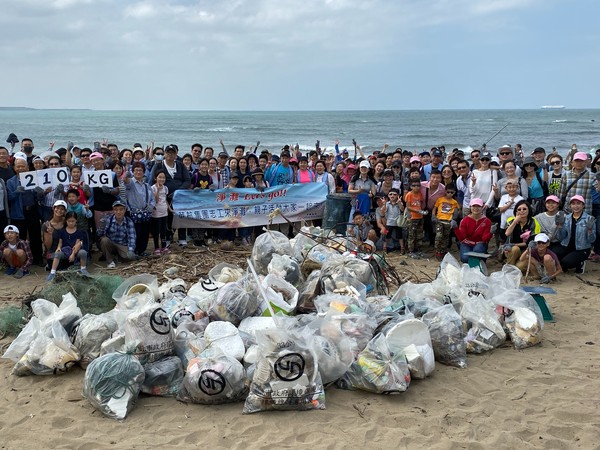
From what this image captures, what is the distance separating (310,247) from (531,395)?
3.01 metres

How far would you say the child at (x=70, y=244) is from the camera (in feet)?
23.0

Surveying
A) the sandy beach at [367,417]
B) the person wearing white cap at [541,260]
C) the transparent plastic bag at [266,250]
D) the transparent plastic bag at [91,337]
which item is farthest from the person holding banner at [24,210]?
the person wearing white cap at [541,260]

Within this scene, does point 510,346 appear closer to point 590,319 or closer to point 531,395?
point 531,395

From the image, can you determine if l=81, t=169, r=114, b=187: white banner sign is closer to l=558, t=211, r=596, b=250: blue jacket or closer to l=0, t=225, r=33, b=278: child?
l=0, t=225, r=33, b=278: child

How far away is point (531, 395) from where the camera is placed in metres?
4.17

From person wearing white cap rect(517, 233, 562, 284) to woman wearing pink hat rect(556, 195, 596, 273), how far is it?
0.67ft

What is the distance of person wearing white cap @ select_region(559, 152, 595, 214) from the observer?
7590 millimetres

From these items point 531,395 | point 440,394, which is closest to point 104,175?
point 440,394

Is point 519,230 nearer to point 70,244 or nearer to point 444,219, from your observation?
point 444,219

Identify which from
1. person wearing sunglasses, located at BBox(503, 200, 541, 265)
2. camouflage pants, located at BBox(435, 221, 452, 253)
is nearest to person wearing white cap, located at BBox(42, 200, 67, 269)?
camouflage pants, located at BBox(435, 221, 452, 253)

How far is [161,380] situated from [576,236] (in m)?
5.77

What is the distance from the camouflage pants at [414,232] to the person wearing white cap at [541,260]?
5.42 feet

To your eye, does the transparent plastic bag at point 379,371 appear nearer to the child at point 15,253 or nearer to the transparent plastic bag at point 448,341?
the transparent plastic bag at point 448,341

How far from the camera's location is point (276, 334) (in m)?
3.89
